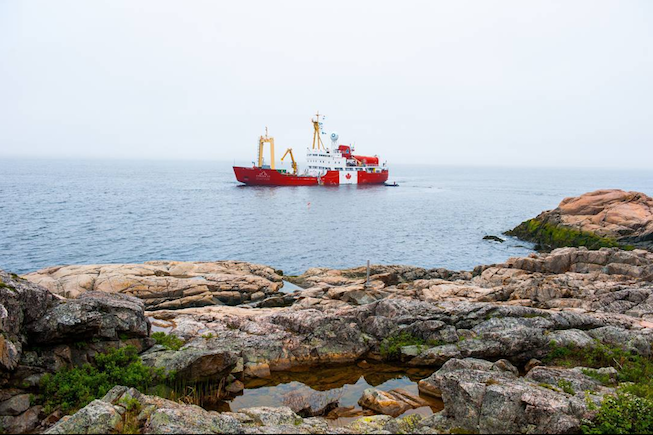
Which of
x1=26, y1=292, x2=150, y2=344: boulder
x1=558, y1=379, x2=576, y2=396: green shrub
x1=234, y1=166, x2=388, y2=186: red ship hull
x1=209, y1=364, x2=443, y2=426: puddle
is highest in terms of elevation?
x1=234, y1=166, x2=388, y2=186: red ship hull

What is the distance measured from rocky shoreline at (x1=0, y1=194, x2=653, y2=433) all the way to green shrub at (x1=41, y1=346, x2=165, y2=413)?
1.9 inches

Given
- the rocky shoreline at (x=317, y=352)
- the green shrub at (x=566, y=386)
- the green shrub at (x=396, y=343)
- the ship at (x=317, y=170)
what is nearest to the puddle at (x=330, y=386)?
the rocky shoreline at (x=317, y=352)

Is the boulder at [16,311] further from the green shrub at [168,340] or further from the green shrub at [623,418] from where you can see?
the green shrub at [623,418]

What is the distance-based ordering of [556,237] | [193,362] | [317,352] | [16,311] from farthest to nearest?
[556,237] → [317,352] → [193,362] → [16,311]

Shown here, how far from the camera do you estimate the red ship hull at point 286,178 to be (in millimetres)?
101438

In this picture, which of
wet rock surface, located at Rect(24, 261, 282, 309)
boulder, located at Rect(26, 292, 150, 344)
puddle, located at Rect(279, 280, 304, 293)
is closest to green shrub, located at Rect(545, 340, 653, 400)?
boulder, located at Rect(26, 292, 150, 344)

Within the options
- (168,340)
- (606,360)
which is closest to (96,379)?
(168,340)

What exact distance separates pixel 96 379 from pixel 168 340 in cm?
284

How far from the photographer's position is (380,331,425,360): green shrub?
14.6 m

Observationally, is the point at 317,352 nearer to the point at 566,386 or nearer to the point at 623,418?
the point at 566,386

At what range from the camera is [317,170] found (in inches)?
4272

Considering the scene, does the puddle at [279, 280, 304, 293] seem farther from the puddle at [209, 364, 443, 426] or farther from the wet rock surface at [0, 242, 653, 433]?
the puddle at [209, 364, 443, 426]

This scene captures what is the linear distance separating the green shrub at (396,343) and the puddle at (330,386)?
0.43 metres

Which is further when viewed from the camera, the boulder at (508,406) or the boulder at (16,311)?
the boulder at (16,311)
